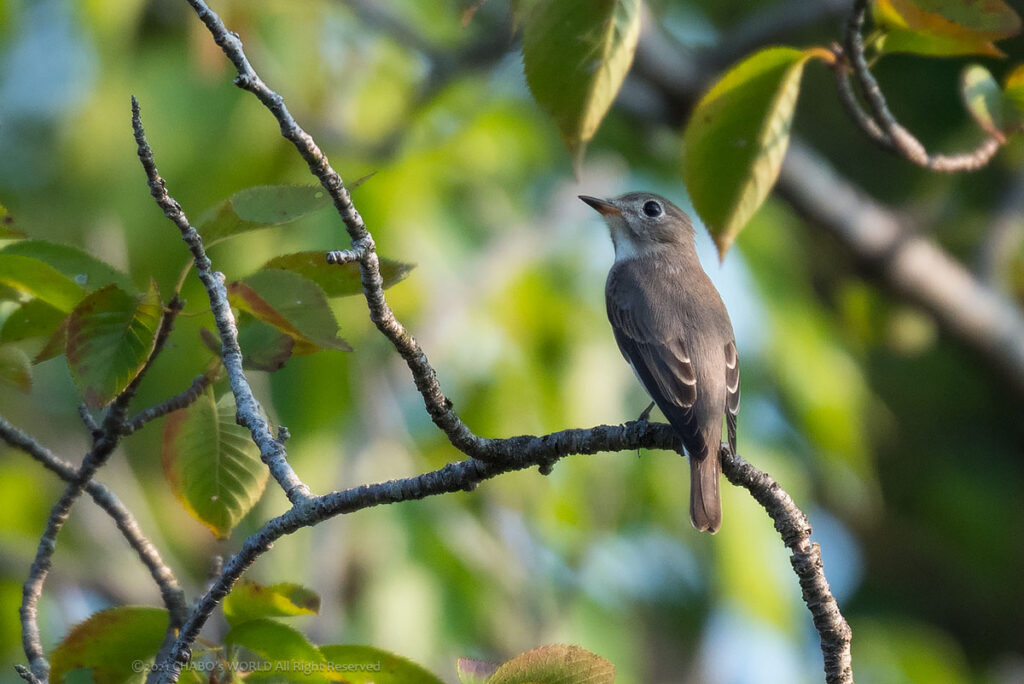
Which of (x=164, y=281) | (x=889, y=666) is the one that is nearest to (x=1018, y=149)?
(x=889, y=666)

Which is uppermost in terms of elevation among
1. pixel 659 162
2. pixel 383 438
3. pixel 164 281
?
pixel 659 162

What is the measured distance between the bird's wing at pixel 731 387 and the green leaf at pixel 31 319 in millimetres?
2461

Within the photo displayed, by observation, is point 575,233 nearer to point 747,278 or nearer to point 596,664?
point 747,278

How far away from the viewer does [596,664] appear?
206 centimetres

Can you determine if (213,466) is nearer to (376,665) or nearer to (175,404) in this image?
(175,404)

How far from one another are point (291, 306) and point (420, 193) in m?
3.51

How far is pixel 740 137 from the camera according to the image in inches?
A: 102

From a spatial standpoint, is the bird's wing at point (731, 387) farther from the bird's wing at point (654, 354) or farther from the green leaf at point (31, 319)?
the green leaf at point (31, 319)

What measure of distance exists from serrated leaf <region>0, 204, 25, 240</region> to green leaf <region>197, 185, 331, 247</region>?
0.44 meters

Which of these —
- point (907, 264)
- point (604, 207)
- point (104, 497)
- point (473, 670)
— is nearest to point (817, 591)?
point (473, 670)

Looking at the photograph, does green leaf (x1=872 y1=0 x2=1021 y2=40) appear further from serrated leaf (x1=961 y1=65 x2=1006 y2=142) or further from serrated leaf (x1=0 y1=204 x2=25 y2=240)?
serrated leaf (x1=0 y1=204 x2=25 y2=240)

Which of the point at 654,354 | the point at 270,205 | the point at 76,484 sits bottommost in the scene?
the point at 76,484

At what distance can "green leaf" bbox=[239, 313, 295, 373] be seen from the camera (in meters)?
2.30

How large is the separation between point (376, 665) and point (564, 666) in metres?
0.40
